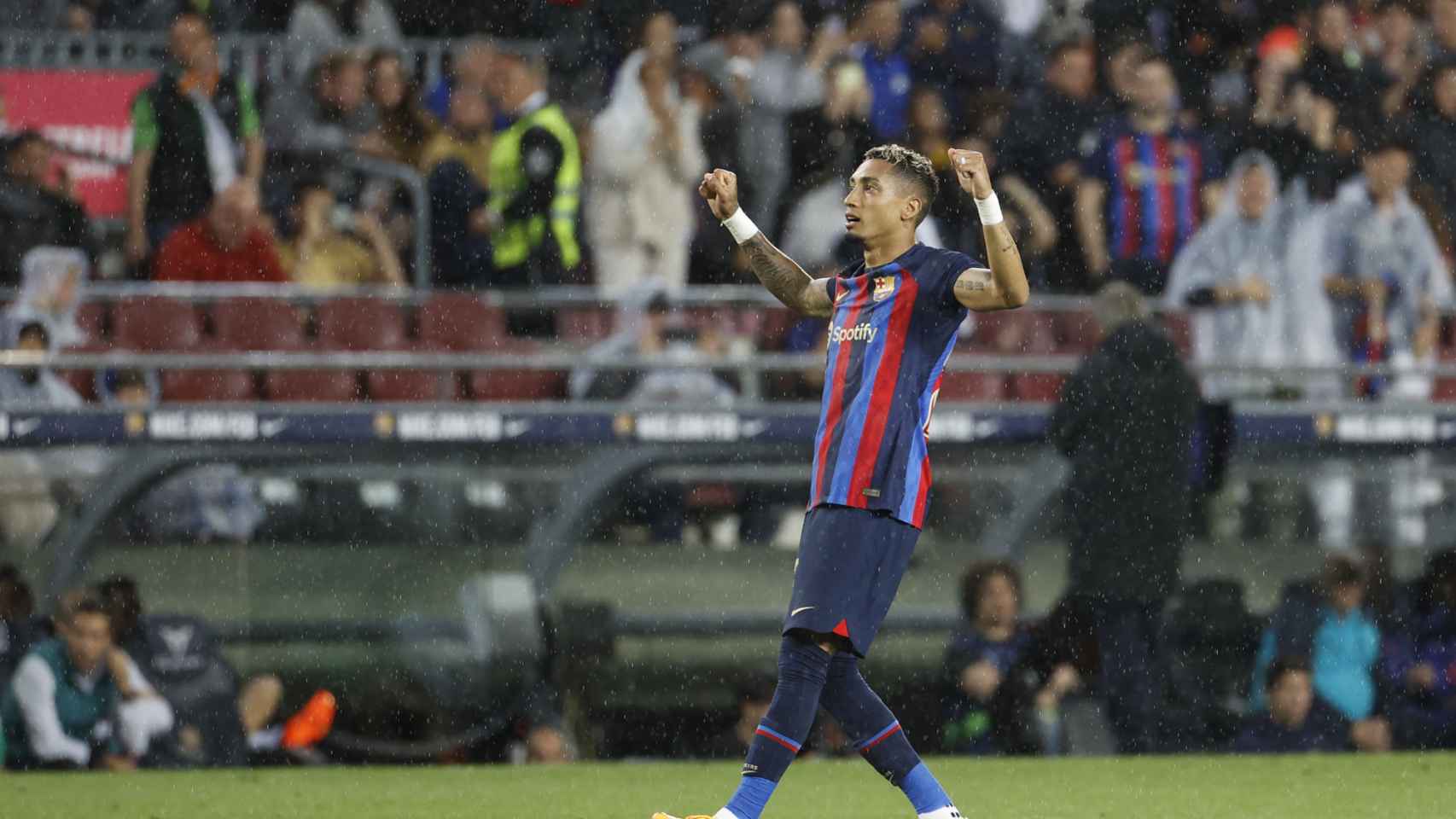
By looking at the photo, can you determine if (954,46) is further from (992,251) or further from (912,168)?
(992,251)

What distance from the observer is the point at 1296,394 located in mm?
10195

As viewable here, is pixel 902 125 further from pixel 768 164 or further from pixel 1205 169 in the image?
pixel 1205 169

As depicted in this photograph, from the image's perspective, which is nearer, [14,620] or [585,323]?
[14,620]

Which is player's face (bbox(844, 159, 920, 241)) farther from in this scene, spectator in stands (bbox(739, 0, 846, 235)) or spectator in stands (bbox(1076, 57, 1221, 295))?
spectator in stands (bbox(739, 0, 846, 235))

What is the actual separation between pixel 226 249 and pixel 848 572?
19.7 feet

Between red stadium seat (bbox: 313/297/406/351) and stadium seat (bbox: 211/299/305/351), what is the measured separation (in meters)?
0.22

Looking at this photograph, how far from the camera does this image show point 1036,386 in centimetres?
1093

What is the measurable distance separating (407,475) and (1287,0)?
7.43 m

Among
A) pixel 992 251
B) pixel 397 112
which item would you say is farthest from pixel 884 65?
pixel 992 251

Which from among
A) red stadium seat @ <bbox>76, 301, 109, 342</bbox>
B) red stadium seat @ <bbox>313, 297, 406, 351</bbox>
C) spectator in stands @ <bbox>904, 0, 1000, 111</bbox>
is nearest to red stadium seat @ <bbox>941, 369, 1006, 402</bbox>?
spectator in stands @ <bbox>904, 0, 1000, 111</bbox>

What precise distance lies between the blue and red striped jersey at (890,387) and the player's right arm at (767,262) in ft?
1.08

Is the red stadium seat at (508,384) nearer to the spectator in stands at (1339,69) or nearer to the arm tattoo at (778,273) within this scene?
the arm tattoo at (778,273)

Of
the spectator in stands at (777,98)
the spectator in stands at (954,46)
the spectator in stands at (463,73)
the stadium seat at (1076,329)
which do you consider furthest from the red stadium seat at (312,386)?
the spectator in stands at (954,46)

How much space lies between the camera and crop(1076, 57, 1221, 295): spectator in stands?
11609 mm
